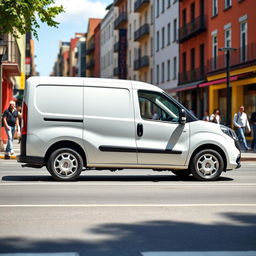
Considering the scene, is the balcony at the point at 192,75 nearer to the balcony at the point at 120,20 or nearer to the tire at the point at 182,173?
the balcony at the point at 120,20

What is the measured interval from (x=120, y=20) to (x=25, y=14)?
5214 cm

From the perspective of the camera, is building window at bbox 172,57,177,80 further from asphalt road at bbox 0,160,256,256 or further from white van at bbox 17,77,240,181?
asphalt road at bbox 0,160,256,256

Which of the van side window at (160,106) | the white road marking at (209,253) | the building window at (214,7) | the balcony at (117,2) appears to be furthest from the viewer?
the balcony at (117,2)

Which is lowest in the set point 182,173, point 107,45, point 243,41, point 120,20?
point 182,173

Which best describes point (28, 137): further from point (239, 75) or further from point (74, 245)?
point (239, 75)

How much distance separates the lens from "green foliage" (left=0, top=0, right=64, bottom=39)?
19516 mm

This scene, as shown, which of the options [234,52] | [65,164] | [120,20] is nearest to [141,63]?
[120,20]

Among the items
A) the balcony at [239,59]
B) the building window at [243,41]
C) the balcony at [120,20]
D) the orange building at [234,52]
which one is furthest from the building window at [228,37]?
the balcony at [120,20]

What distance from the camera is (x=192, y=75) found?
4259 centimetres

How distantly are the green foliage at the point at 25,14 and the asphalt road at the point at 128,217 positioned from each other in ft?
27.6

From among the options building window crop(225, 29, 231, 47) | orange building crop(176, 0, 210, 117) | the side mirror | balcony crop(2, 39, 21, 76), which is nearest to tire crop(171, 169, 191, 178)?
the side mirror

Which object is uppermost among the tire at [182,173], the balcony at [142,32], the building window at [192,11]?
the balcony at [142,32]

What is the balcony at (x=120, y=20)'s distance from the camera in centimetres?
6980

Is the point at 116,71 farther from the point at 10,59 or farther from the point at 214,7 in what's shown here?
the point at 10,59
